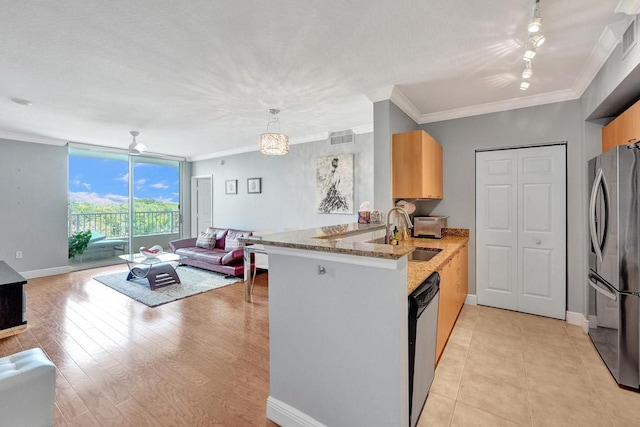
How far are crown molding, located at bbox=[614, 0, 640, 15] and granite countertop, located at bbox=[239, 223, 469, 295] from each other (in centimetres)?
197

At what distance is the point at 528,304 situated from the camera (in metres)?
3.39

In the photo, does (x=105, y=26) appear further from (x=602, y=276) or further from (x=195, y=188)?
(x=195, y=188)

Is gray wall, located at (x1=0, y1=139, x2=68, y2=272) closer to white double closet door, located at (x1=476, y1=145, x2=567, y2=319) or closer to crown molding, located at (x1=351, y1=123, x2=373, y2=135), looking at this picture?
crown molding, located at (x1=351, y1=123, x2=373, y2=135)

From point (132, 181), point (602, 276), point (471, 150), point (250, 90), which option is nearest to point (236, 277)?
point (250, 90)

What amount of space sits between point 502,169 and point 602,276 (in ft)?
5.24

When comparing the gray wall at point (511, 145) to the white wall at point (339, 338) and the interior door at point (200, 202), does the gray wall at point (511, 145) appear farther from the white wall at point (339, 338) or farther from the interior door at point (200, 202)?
the interior door at point (200, 202)

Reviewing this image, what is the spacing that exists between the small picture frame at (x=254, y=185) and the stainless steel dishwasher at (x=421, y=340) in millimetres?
4737

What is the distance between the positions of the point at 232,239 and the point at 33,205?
12.0ft

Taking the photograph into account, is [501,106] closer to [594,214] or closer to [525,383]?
[594,214]

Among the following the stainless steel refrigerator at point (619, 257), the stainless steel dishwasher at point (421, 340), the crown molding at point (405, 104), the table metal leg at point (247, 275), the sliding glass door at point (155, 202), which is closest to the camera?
the stainless steel dishwasher at point (421, 340)

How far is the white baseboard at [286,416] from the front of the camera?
5.38 feet

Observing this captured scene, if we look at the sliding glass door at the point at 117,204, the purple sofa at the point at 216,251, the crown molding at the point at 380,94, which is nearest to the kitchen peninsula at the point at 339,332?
the crown molding at the point at 380,94

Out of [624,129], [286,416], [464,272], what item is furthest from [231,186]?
[624,129]

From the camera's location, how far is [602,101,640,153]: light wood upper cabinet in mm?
2084
